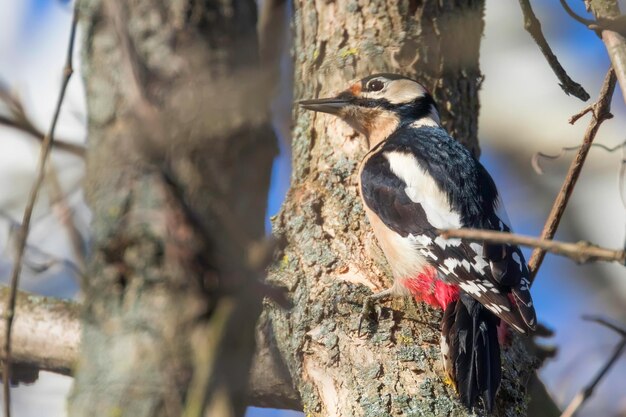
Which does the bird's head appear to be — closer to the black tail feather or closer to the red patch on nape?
the red patch on nape

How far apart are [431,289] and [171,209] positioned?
1.79 meters

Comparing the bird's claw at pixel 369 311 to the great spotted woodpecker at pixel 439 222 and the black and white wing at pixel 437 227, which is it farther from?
the black and white wing at pixel 437 227

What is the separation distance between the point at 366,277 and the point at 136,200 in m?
1.65

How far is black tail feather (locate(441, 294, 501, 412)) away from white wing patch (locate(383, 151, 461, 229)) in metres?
0.32

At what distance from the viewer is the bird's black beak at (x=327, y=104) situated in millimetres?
3326

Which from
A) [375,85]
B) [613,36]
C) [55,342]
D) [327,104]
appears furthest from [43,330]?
[613,36]

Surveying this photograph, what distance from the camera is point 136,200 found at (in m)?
1.54

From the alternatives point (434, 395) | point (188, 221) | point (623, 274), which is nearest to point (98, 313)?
point (188, 221)

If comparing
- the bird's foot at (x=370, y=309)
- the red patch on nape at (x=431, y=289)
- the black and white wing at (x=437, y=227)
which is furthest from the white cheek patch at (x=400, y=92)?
the bird's foot at (x=370, y=309)

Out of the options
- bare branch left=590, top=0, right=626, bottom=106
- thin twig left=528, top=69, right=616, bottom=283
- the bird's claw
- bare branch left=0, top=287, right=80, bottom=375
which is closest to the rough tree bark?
the bird's claw

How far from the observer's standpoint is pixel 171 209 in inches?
56.3

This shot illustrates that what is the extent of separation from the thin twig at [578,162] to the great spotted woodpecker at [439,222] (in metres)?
0.14

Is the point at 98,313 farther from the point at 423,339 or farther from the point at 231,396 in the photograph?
the point at 423,339

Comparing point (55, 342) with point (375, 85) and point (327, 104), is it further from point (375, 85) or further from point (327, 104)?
point (375, 85)
